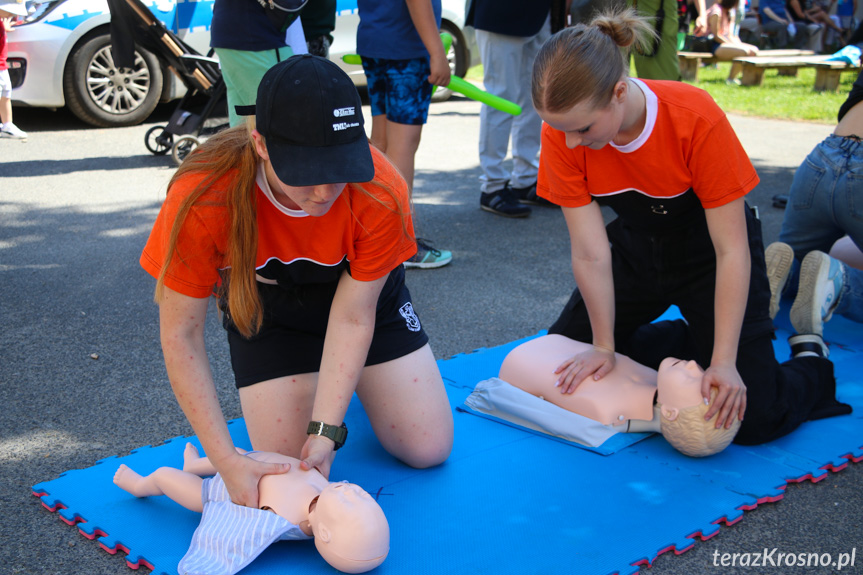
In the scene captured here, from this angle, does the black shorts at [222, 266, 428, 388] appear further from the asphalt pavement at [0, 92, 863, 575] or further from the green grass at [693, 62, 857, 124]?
the green grass at [693, 62, 857, 124]

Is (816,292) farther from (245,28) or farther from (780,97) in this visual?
(780,97)

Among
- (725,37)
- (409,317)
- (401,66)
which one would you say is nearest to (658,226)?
(409,317)

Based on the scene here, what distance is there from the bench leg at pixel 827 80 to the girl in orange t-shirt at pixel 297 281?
1050 cm

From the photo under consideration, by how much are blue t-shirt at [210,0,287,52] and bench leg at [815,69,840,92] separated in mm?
9595

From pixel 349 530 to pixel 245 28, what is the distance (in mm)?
2738

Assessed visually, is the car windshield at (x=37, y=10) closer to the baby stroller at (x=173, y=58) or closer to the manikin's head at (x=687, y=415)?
the baby stroller at (x=173, y=58)

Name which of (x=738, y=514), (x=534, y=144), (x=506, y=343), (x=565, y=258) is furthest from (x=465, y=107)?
(x=738, y=514)

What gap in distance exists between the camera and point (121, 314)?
3.51 metres

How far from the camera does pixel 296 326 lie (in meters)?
2.37

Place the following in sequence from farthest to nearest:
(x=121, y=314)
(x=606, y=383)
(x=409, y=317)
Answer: (x=121, y=314) < (x=606, y=383) < (x=409, y=317)

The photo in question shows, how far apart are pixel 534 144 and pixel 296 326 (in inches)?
129

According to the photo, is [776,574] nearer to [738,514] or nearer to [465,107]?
[738,514]

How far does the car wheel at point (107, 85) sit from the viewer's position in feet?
22.1

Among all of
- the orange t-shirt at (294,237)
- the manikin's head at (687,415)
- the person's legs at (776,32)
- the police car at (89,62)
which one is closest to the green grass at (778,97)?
the person's legs at (776,32)
